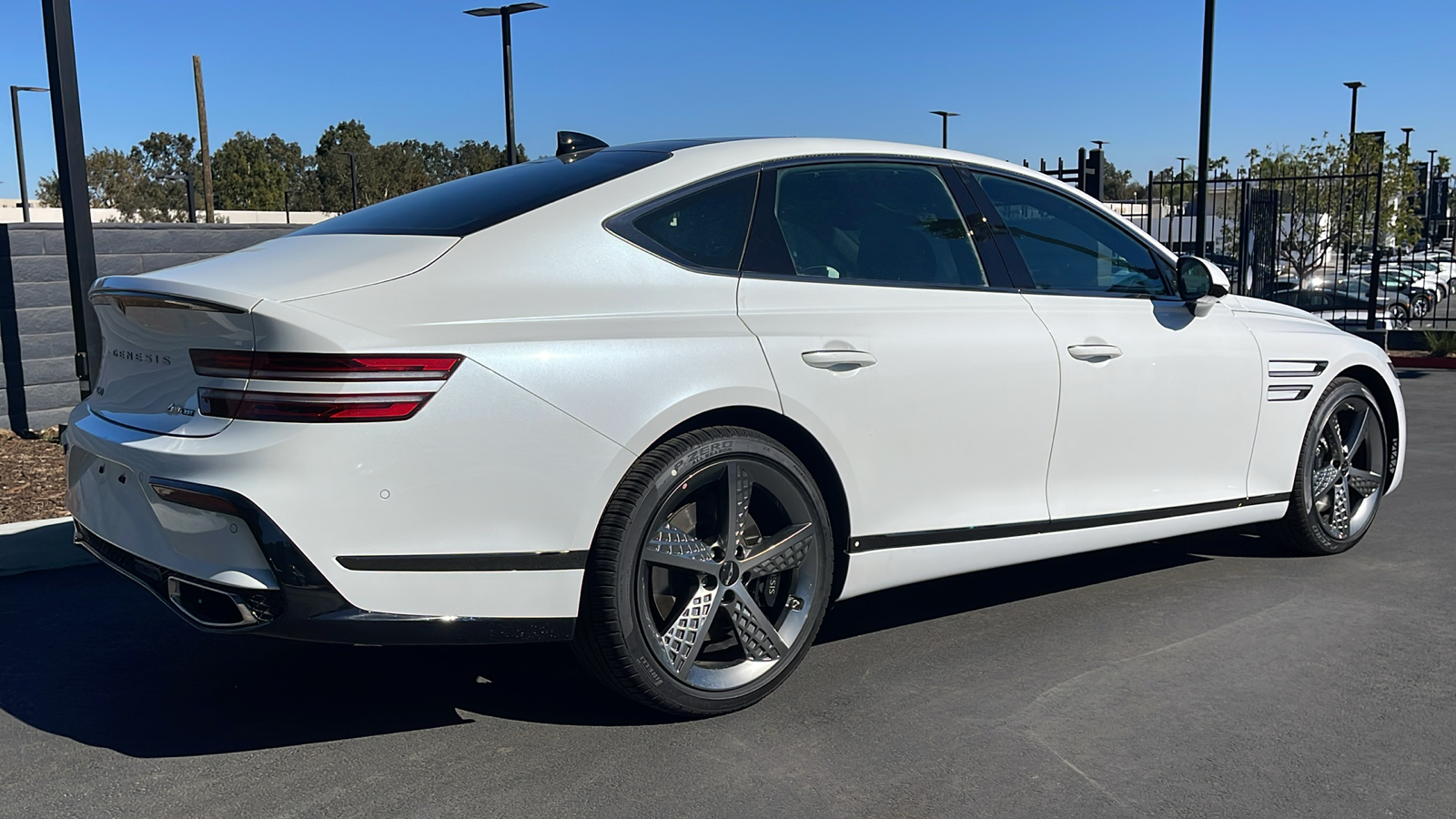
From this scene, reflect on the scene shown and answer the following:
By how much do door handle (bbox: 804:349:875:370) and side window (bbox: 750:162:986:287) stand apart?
281 mm

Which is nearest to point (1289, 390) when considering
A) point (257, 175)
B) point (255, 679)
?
point (255, 679)

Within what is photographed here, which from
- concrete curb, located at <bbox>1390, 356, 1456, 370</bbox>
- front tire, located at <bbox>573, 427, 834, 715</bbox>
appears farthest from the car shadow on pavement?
concrete curb, located at <bbox>1390, 356, 1456, 370</bbox>

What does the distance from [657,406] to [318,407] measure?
0.87m

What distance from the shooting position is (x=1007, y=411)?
13.5ft

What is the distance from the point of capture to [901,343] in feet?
12.7

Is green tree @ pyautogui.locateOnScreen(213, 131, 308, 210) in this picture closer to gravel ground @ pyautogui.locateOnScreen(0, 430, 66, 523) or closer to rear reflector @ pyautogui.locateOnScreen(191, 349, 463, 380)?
gravel ground @ pyautogui.locateOnScreen(0, 430, 66, 523)

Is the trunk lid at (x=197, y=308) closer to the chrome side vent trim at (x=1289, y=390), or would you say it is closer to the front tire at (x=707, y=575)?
the front tire at (x=707, y=575)

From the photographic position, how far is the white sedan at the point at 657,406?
2.97m

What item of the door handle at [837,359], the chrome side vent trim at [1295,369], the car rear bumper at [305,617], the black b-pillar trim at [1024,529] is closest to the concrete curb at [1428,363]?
the chrome side vent trim at [1295,369]

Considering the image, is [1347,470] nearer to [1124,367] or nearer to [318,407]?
[1124,367]

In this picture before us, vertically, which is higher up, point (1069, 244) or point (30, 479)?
point (1069, 244)

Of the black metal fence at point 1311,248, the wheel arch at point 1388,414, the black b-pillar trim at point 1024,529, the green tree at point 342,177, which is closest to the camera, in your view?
the black b-pillar trim at point 1024,529

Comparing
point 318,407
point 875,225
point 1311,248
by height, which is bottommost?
point 1311,248

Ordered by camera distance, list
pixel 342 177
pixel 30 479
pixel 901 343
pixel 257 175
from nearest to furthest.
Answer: pixel 901 343
pixel 30 479
pixel 342 177
pixel 257 175
